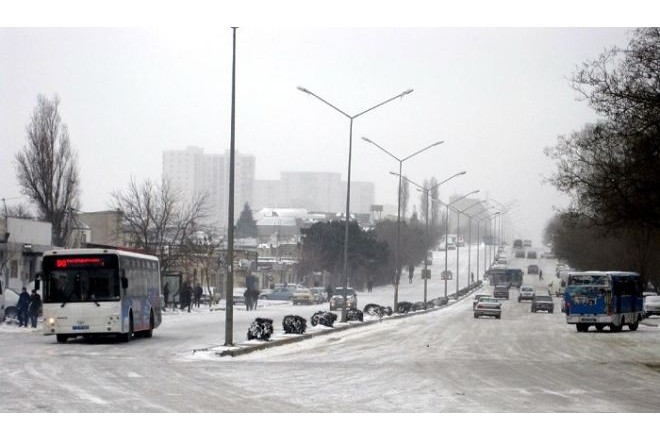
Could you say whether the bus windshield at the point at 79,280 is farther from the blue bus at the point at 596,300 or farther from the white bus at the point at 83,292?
the blue bus at the point at 596,300

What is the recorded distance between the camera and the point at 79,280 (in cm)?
3522

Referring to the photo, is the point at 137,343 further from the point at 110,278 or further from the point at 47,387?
the point at 47,387

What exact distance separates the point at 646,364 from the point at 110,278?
15.5m

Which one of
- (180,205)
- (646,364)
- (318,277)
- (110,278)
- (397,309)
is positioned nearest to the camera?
(646,364)

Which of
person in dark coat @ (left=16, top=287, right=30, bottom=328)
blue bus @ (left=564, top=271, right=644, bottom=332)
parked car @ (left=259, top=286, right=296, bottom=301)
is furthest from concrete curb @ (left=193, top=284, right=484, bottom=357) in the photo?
parked car @ (left=259, top=286, right=296, bottom=301)

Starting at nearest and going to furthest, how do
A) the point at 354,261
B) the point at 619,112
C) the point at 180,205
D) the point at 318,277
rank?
the point at 619,112
the point at 180,205
the point at 354,261
the point at 318,277

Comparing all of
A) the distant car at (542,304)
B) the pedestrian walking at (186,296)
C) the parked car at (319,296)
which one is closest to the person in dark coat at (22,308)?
the pedestrian walking at (186,296)

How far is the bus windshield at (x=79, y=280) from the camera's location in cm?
3516

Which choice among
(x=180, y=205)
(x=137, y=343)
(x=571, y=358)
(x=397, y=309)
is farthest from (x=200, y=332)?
(x=180, y=205)

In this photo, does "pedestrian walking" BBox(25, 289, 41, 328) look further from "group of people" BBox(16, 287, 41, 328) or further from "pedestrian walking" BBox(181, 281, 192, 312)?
"pedestrian walking" BBox(181, 281, 192, 312)

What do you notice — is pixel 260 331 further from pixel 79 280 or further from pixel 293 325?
pixel 79 280

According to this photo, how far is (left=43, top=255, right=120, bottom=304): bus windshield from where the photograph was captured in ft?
115

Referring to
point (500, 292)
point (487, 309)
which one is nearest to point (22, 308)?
point (487, 309)
